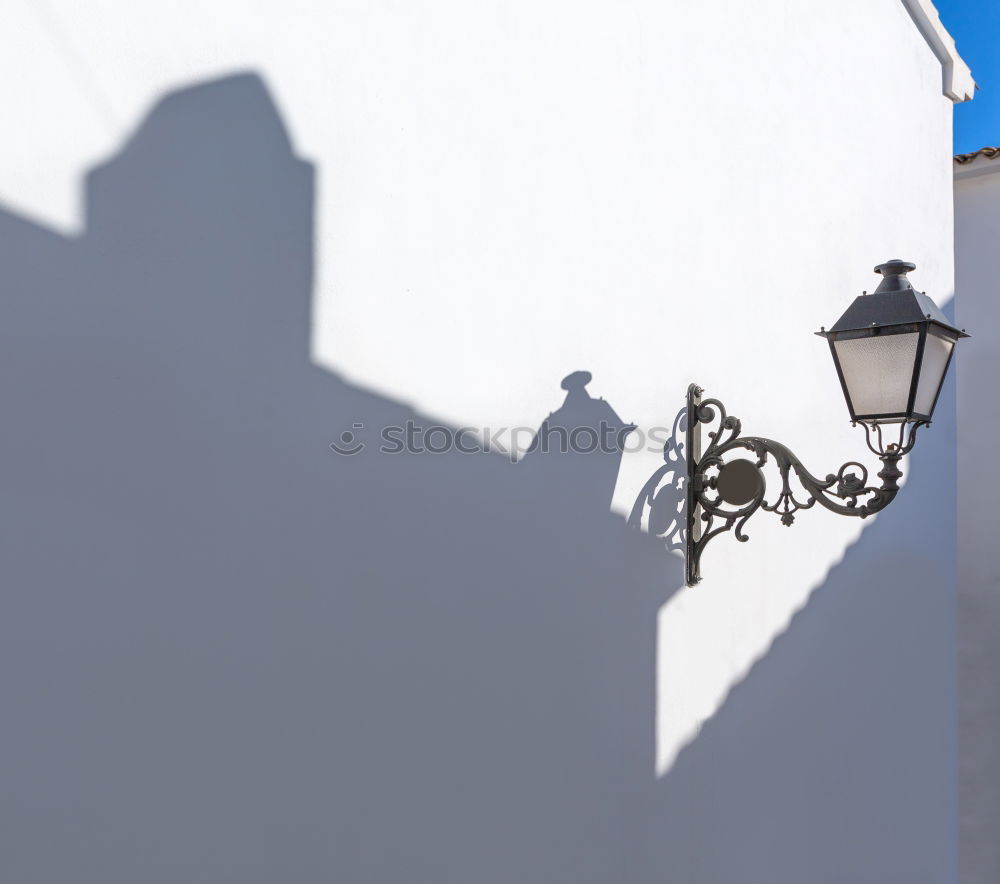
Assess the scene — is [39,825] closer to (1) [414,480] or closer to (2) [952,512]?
→ (1) [414,480]

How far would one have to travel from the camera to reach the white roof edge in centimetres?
501

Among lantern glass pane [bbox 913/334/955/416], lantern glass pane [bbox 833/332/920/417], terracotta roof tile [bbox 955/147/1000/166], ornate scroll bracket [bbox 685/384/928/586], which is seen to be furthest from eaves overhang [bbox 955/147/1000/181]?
lantern glass pane [bbox 833/332/920/417]

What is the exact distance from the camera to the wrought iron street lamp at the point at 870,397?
8.54ft

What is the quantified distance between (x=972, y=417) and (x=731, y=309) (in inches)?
209

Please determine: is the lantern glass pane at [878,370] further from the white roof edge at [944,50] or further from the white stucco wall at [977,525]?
the white stucco wall at [977,525]

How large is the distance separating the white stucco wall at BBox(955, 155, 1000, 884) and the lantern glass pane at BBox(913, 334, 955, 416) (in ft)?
18.2

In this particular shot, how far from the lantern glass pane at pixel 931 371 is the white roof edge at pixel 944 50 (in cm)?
301

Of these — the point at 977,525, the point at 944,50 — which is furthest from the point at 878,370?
the point at 977,525

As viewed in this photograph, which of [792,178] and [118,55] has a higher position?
[792,178]

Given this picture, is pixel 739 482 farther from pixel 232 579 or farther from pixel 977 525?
pixel 977 525

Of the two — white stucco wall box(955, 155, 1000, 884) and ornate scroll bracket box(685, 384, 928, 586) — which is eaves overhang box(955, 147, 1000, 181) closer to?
white stucco wall box(955, 155, 1000, 884)

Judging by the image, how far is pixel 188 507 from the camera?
162 cm

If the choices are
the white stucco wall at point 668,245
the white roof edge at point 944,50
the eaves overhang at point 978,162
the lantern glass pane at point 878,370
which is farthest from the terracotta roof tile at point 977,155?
the lantern glass pane at point 878,370

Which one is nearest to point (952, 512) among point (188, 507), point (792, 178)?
point (792, 178)
